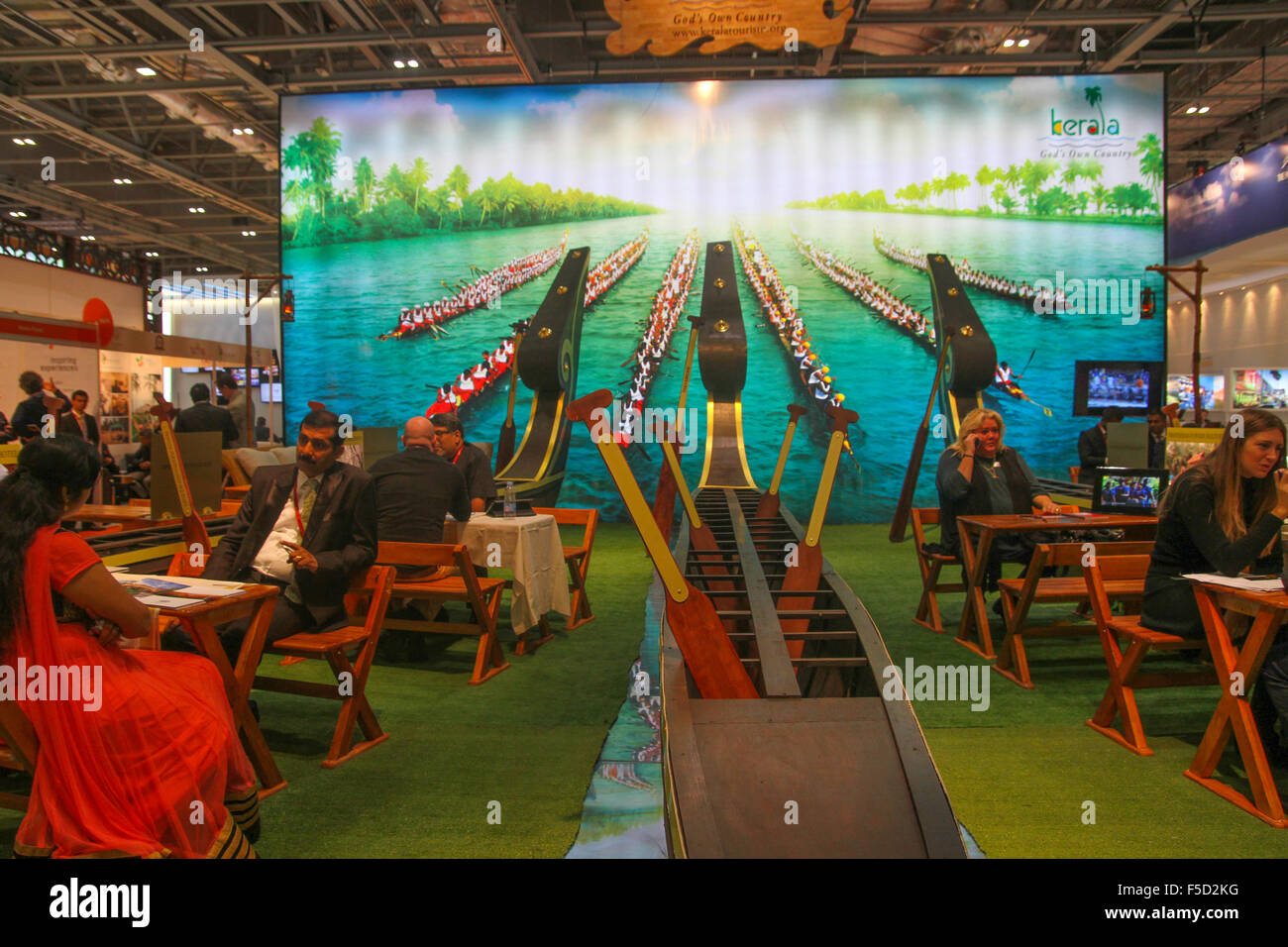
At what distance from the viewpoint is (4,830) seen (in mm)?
2781

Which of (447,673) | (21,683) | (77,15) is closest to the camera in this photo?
(21,683)

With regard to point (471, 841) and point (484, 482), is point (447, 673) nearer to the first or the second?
point (484, 482)

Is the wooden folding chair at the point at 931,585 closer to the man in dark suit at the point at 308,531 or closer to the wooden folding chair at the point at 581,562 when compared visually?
the wooden folding chair at the point at 581,562

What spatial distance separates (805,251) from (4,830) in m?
9.80

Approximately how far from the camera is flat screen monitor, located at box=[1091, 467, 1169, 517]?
16.6ft

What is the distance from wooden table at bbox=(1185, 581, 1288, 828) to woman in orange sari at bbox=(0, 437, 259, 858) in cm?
315

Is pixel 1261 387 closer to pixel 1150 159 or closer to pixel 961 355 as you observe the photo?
pixel 1150 159

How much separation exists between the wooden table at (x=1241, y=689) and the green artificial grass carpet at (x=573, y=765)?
0.26ft

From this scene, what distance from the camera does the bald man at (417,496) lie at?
4.83 metres

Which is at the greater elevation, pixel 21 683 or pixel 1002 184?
pixel 1002 184

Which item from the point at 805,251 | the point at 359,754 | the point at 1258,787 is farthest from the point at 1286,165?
the point at 359,754

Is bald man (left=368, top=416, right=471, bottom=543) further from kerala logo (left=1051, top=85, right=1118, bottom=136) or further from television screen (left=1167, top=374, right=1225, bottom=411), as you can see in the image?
television screen (left=1167, top=374, right=1225, bottom=411)

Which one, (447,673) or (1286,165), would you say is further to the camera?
(1286,165)

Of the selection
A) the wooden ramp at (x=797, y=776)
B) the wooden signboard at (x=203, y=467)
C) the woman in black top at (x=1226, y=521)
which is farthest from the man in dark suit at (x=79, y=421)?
the woman in black top at (x=1226, y=521)
